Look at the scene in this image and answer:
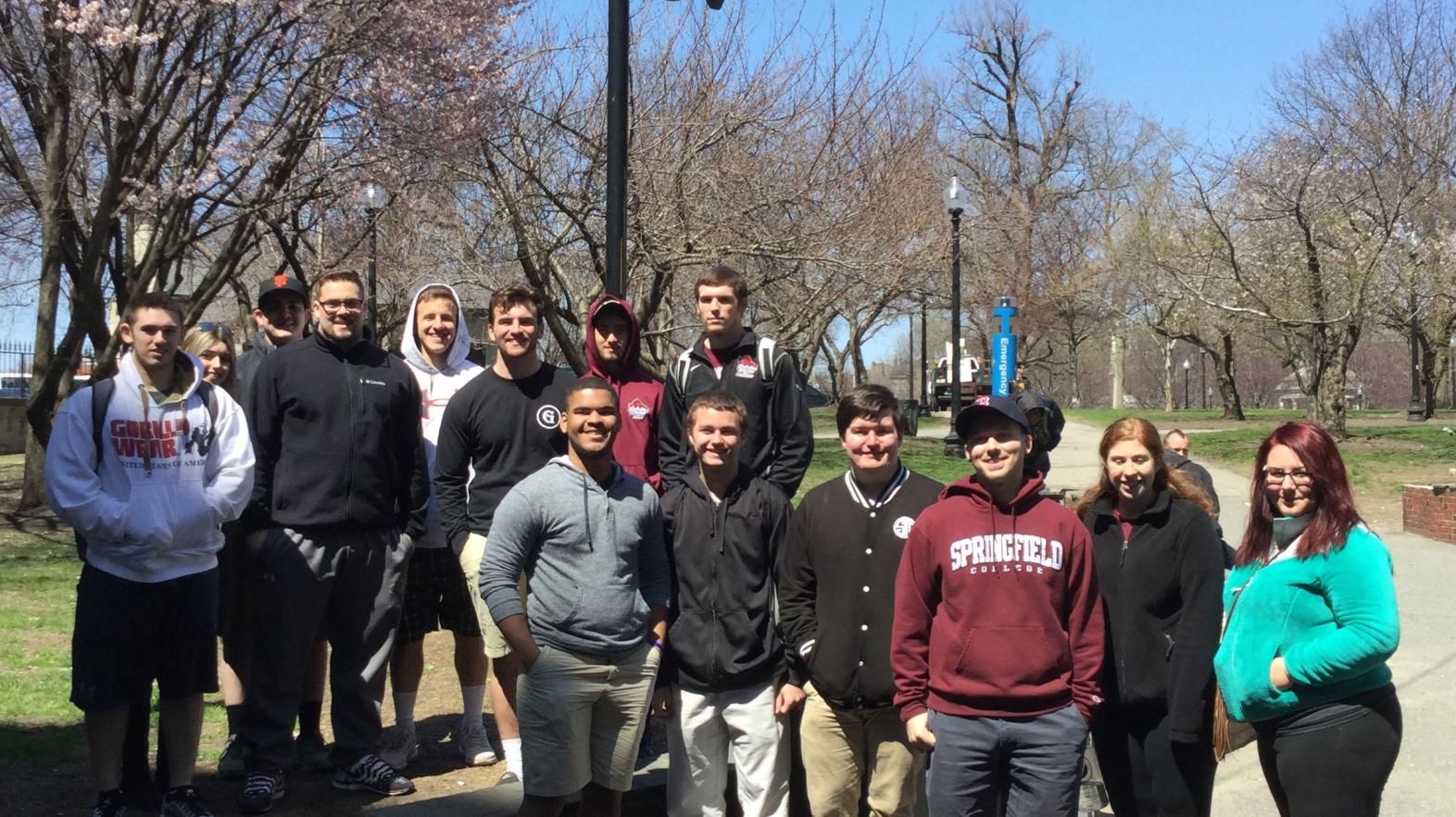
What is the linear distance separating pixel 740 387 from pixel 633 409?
1.72 feet

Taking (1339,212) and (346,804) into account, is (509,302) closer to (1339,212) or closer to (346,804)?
(346,804)

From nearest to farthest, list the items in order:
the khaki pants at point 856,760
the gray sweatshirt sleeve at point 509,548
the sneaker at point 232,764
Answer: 1. the gray sweatshirt sleeve at point 509,548
2. the khaki pants at point 856,760
3. the sneaker at point 232,764

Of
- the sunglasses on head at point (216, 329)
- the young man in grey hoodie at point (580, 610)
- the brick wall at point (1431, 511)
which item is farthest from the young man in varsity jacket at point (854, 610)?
the brick wall at point (1431, 511)

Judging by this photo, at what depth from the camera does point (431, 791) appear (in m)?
5.35

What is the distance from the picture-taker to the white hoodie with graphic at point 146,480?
14.9 feet

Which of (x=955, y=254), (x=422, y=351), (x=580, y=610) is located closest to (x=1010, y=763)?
(x=580, y=610)

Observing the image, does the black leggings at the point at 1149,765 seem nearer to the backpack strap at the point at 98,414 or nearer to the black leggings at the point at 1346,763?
the black leggings at the point at 1346,763

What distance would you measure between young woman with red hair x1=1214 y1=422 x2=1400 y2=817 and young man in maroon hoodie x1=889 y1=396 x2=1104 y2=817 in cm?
46

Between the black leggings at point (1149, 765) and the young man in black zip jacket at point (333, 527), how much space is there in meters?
2.81

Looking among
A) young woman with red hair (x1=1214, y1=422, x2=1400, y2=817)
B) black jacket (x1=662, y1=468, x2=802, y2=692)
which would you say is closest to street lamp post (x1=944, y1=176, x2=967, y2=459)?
black jacket (x1=662, y1=468, x2=802, y2=692)

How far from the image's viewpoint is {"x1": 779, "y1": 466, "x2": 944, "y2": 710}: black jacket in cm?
440

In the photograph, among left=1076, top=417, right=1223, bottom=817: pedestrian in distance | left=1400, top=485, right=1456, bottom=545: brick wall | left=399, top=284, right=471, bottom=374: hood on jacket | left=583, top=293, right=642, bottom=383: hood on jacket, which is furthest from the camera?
left=1400, top=485, right=1456, bottom=545: brick wall

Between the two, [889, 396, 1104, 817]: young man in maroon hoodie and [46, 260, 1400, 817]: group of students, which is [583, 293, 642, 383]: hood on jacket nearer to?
[46, 260, 1400, 817]: group of students

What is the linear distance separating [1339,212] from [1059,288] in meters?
18.1
